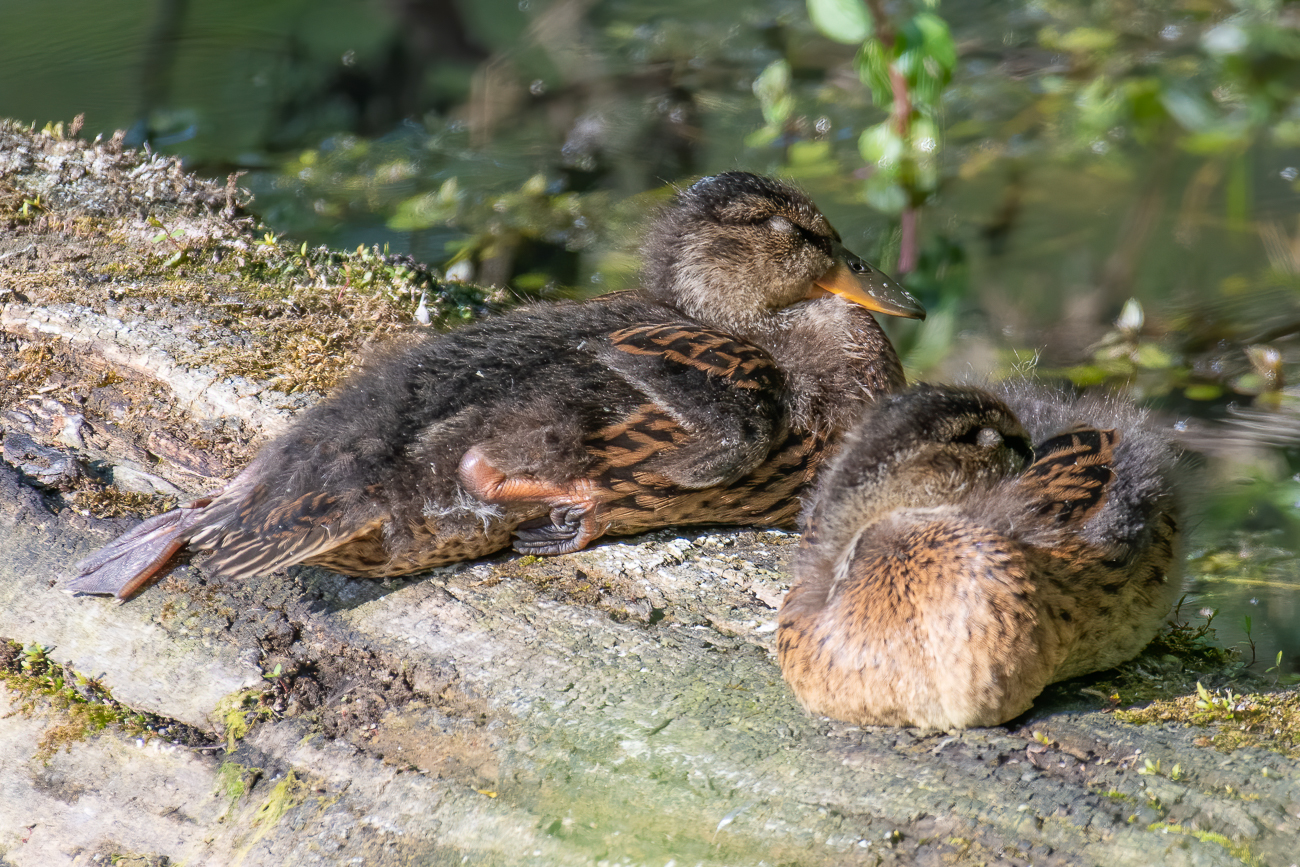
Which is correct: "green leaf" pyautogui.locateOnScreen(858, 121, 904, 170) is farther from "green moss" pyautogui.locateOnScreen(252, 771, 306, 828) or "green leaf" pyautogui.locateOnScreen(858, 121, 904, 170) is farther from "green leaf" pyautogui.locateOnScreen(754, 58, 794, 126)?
"green moss" pyautogui.locateOnScreen(252, 771, 306, 828)

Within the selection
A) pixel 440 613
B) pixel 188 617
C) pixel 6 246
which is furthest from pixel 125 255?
pixel 440 613

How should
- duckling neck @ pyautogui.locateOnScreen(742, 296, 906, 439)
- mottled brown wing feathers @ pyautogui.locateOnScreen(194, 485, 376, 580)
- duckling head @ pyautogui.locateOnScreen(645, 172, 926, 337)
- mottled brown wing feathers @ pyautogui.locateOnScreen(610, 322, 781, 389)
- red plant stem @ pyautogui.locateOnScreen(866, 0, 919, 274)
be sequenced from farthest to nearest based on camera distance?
red plant stem @ pyautogui.locateOnScreen(866, 0, 919, 274) < duckling head @ pyautogui.locateOnScreen(645, 172, 926, 337) < duckling neck @ pyautogui.locateOnScreen(742, 296, 906, 439) < mottled brown wing feathers @ pyautogui.locateOnScreen(610, 322, 781, 389) < mottled brown wing feathers @ pyautogui.locateOnScreen(194, 485, 376, 580)

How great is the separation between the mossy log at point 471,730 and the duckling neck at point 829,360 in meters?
0.44

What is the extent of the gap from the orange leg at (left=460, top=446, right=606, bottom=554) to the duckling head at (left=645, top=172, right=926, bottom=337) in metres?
0.90

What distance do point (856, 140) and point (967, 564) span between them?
17.0 ft

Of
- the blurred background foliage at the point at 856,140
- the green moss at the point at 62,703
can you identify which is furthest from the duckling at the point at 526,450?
the blurred background foliage at the point at 856,140

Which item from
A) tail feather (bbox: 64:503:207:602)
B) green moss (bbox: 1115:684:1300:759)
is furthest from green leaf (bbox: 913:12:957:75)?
tail feather (bbox: 64:503:207:602)

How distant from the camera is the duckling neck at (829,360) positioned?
3486 millimetres

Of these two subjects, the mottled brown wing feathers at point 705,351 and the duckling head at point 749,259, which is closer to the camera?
the mottled brown wing feathers at point 705,351

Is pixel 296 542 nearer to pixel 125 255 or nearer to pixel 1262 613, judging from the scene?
pixel 125 255

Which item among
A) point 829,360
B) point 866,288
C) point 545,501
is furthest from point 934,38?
point 545,501

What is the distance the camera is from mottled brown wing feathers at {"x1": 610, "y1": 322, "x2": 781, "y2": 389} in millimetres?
Answer: 3207

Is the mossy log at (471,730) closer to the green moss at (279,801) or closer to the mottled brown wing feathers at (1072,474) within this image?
the green moss at (279,801)

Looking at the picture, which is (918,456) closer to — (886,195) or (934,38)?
(934,38)
